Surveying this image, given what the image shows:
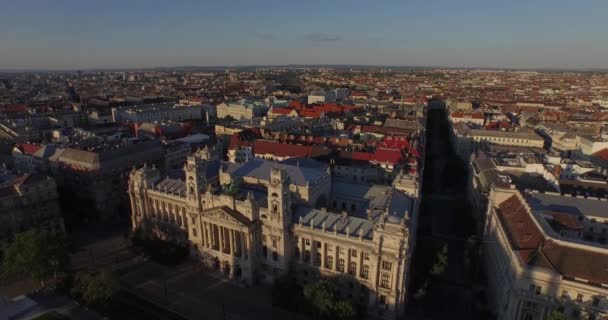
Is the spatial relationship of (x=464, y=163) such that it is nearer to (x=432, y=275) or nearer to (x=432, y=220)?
(x=432, y=220)

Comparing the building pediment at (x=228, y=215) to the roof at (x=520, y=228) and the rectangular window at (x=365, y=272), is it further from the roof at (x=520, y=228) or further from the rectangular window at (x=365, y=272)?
the roof at (x=520, y=228)

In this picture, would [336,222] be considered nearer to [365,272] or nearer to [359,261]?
[359,261]

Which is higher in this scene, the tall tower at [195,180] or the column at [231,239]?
the tall tower at [195,180]

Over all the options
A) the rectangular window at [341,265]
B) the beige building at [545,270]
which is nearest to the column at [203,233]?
the rectangular window at [341,265]

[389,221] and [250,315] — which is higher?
[389,221]

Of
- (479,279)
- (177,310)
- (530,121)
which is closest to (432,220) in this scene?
(479,279)

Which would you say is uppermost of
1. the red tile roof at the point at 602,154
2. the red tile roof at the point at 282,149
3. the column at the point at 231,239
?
the red tile roof at the point at 282,149
